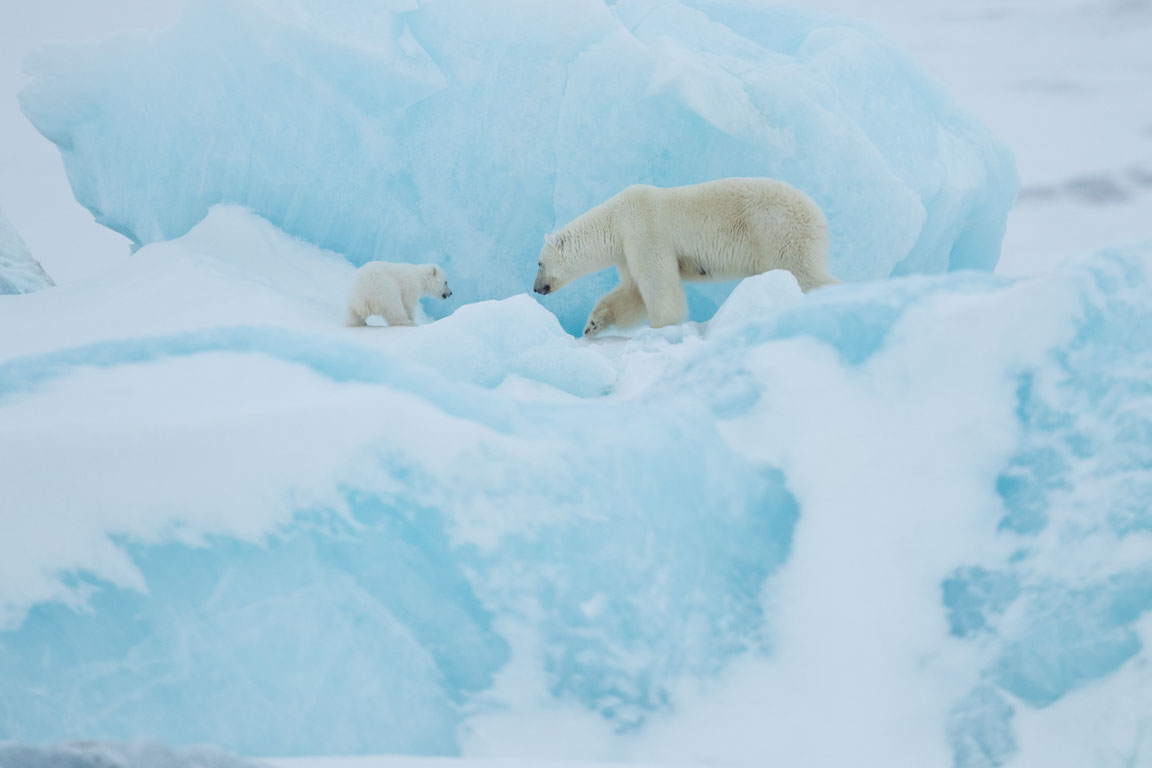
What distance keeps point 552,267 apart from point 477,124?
3.73 feet

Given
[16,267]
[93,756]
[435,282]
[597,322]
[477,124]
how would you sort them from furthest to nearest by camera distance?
[16,267], [477,124], [435,282], [597,322], [93,756]

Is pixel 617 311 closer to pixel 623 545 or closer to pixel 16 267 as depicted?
pixel 623 545

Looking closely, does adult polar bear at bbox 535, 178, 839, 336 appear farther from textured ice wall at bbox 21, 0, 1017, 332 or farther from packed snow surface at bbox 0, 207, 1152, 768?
packed snow surface at bbox 0, 207, 1152, 768

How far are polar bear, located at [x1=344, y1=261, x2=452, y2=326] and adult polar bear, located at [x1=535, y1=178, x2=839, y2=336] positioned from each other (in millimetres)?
622

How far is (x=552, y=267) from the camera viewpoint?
5.23 metres

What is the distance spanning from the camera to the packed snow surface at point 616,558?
161 centimetres

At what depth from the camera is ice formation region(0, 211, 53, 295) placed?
6.34m

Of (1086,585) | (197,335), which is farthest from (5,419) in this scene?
(1086,585)

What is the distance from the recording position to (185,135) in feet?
19.1

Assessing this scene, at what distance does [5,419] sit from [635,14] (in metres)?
5.41

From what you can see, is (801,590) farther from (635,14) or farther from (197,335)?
(635,14)

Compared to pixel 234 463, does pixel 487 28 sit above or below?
below

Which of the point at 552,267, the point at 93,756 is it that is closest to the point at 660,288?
the point at 552,267

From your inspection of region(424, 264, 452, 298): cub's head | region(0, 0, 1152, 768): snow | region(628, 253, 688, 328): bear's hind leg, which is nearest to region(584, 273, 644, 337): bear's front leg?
region(628, 253, 688, 328): bear's hind leg
